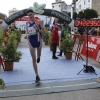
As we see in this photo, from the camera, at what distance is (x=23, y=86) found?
563 cm

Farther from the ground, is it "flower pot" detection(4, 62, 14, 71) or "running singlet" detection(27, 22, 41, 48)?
"running singlet" detection(27, 22, 41, 48)

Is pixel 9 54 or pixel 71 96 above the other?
pixel 9 54

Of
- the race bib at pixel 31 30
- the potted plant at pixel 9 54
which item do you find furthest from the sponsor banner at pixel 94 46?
the race bib at pixel 31 30

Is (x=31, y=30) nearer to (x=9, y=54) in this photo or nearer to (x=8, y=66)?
(x=9, y=54)

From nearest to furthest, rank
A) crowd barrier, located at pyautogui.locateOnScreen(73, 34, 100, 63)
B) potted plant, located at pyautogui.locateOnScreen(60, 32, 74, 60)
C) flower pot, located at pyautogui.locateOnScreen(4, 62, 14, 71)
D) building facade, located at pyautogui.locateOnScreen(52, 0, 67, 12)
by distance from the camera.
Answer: flower pot, located at pyautogui.locateOnScreen(4, 62, 14, 71) < crowd barrier, located at pyautogui.locateOnScreen(73, 34, 100, 63) < potted plant, located at pyautogui.locateOnScreen(60, 32, 74, 60) < building facade, located at pyautogui.locateOnScreen(52, 0, 67, 12)

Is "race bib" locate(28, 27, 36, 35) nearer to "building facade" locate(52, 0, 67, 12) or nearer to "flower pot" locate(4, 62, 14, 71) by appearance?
"flower pot" locate(4, 62, 14, 71)

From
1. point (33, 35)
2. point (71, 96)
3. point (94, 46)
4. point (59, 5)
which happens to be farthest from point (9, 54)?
point (59, 5)

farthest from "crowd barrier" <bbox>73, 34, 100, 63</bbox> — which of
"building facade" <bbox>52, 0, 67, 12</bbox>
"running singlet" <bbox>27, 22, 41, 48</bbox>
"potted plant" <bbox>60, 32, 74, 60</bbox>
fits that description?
"building facade" <bbox>52, 0, 67, 12</bbox>

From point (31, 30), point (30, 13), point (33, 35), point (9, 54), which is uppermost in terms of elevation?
point (30, 13)

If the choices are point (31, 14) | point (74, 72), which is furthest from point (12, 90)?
point (74, 72)

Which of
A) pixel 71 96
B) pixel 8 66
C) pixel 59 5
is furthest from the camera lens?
pixel 59 5

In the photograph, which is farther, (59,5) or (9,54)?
(59,5)

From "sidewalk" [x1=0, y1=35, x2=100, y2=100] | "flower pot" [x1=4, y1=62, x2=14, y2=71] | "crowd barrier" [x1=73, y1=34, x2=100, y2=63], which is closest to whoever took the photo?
"sidewalk" [x1=0, y1=35, x2=100, y2=100]

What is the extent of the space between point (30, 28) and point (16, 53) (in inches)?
75.7
